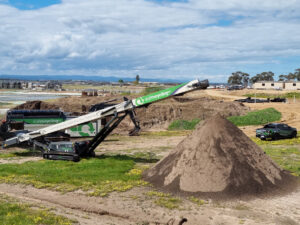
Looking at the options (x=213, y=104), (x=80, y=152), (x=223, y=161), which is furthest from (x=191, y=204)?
(x=213, y=104)

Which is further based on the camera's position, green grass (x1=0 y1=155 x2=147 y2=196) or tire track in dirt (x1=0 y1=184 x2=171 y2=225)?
green grass (x1=0 y1=155 x2=147 y2=196)

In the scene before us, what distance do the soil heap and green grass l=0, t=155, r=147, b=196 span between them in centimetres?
169

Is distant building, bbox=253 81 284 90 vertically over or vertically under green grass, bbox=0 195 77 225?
over

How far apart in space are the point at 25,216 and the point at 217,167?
343 inches

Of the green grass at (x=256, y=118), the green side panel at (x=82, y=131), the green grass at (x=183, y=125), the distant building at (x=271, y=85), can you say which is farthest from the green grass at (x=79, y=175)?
the distant building at (x=271, y=85)

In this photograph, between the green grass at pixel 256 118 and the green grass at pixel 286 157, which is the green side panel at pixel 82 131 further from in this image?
the green grass at pixel 256 118

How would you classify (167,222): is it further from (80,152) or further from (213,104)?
(213,104)

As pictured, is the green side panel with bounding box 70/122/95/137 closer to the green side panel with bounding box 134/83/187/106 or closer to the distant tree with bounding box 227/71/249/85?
the green side panel with bounding box 134/83/187/106

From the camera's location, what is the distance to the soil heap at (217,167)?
1625 cm

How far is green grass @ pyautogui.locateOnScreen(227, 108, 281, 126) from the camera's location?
4822 centimetres

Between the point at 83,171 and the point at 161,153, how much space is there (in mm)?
8659

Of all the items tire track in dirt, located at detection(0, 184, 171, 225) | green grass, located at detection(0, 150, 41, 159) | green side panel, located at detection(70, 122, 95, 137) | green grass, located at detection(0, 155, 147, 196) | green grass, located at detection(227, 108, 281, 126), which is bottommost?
green grass, located at detection(0, 150, 41, 159)

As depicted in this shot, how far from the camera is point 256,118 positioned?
49.1 meters

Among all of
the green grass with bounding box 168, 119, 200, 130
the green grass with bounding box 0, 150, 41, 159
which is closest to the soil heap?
the green grass with bounding box 0, 150, 41, 159
